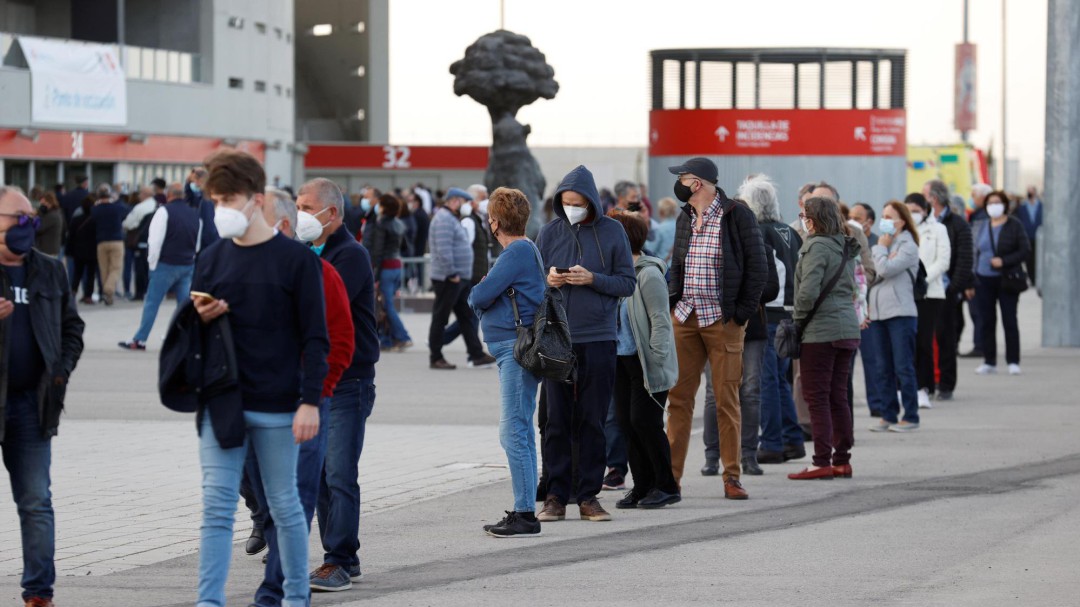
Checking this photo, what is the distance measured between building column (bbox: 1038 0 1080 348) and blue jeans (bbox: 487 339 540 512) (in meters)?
13.8

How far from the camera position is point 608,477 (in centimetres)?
1020

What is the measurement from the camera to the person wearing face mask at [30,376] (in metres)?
6.48

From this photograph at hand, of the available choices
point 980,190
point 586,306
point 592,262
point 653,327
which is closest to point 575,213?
point 592,262

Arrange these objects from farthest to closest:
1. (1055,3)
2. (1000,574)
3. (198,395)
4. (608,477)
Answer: (1055,3) → (608,477) → (1000,574) → (198,395)

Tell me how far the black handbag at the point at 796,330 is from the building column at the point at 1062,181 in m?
11.0

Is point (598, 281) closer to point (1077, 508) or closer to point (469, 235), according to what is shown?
point (1077, 508)

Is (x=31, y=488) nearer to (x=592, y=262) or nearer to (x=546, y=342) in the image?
(x=546, y=342)

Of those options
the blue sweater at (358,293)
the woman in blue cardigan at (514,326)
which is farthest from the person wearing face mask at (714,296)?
the blue sweater at (358,293)

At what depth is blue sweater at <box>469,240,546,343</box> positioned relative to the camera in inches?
328

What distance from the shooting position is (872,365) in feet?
43.8

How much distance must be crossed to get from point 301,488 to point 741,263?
3672 millimetres

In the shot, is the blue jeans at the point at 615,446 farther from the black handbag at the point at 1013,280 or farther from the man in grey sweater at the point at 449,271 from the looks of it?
the black handbag at the point at 1013,280

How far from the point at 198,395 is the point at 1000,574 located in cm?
359

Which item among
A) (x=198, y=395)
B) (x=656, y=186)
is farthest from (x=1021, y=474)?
(x=656, y=186)
